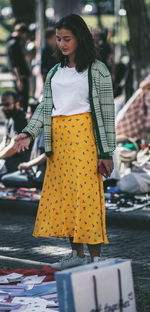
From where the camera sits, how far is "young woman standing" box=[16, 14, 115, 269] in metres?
6.93

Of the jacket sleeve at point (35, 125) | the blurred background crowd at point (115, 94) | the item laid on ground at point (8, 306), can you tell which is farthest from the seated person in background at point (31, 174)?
the item laid on ground at point (8, 306)

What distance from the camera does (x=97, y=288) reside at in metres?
5.19

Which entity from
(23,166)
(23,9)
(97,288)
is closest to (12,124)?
(23,166)

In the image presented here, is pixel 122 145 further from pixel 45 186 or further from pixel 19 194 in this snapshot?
pixel 45 186

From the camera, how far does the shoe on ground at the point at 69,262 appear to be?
7.24 metres

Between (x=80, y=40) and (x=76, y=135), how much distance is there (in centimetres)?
68

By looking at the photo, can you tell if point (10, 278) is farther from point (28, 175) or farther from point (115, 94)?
point (115, 94)

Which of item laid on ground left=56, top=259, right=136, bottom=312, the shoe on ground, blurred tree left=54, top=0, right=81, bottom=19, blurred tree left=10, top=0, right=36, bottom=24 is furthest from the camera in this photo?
blurred tree left=10, top=0, right=36, bottom=24

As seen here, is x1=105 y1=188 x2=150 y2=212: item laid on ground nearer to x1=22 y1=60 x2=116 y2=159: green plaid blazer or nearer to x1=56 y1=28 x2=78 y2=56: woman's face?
x1=22 y1=60 x2=116 y2=159: green plaid blazer

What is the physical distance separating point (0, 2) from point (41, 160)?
118 feet

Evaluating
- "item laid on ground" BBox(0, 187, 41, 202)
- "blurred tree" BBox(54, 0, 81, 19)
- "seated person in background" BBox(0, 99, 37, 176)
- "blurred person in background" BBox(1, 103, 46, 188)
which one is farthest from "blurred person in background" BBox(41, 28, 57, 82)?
"item laid on ground" BBox(0, 187, 41, 202)

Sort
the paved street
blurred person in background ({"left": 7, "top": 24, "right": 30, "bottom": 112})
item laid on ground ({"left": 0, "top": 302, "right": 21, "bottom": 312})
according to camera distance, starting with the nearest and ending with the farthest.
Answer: item laid on ground ({"left": 0, "top": 302, "right": 21, "bottom": 312})
the paved street
blurred person in background ({"left": 7, "top": 24, "right": 30, "bottom": 112})

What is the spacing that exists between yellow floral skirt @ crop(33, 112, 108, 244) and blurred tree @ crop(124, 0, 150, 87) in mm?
9968

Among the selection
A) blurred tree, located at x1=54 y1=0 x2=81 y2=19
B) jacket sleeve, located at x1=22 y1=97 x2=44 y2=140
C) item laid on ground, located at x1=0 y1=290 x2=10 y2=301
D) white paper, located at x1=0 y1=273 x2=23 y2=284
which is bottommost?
item laid on ground, located at x1=0 y1=290 x2=10 y2=301
